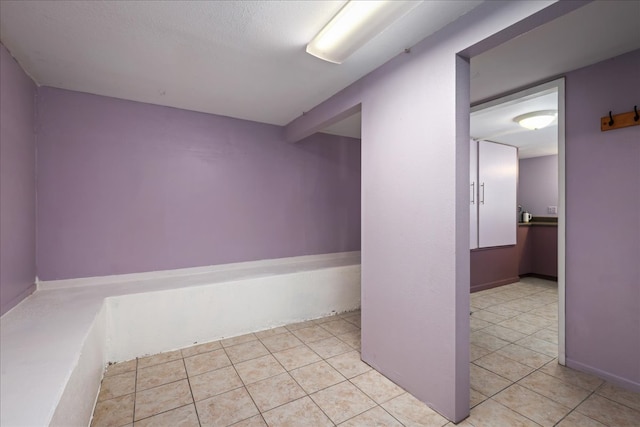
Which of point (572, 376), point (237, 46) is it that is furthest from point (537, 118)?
point (237, 46)

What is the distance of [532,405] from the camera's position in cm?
182

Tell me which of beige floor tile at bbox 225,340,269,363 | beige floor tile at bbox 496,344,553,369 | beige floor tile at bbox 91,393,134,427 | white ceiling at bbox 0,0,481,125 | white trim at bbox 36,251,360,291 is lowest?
beige floor tile at bbox 225,340,269,363

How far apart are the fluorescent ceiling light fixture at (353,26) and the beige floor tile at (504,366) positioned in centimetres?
264

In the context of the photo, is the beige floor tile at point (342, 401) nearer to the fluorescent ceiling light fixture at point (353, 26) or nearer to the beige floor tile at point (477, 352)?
the beige floor tile at point (477, 352)

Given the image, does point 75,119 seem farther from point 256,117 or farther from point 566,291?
point 566,291

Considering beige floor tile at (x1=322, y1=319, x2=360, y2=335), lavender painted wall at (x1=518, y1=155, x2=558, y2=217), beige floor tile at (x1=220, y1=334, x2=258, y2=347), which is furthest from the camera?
lavender painted wall at (x1=518, y1=155, x2=558, y2=217)

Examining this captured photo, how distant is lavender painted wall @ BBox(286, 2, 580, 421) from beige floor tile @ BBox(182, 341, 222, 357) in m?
1.47

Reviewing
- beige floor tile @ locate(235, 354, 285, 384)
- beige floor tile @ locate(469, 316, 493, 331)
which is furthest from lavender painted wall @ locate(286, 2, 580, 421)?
beige floor tile @ locate(469, 316, 493, 331)

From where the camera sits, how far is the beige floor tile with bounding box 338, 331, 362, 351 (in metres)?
2.67

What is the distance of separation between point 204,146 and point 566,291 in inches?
150

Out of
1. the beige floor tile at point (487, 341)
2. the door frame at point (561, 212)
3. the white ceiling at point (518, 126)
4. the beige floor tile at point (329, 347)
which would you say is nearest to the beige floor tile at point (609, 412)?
the door frame at point (561, 212)

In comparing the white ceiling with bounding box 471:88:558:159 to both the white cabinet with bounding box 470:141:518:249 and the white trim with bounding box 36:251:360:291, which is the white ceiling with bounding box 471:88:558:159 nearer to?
the white cabinet with bounding box 470:141:518:249

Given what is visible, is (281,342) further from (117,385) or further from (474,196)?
(474,196)

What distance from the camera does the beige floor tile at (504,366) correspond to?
2180mm
